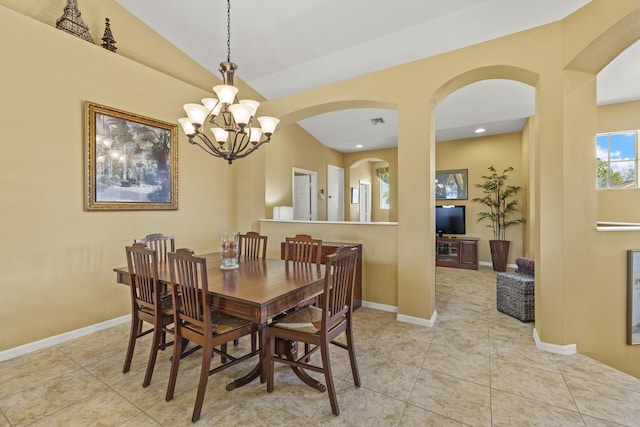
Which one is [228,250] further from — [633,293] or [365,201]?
[365,201]

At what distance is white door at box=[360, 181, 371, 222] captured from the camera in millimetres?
9438

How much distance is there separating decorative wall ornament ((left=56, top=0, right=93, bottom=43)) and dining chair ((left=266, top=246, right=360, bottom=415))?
3.58 m

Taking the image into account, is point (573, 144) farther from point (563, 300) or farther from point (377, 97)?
point (377, 97)

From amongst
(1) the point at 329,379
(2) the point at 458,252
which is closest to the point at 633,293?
(1) the point at 329,379

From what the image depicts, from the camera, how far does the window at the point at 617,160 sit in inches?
191

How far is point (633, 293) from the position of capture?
2.63 meters

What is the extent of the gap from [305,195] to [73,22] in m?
4.77

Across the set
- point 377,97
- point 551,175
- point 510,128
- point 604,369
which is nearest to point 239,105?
point 377,97

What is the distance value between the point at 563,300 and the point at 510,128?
4.41m

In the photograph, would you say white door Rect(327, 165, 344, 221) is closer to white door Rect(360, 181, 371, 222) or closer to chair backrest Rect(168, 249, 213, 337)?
white door Rect(360, 181, 371, 222)

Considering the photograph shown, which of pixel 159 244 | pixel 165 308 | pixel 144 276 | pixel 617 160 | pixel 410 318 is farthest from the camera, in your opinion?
pixel 617 160

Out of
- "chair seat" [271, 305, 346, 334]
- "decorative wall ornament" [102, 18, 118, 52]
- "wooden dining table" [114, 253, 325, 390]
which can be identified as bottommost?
"chair seat" [271, 305, 346, 334]

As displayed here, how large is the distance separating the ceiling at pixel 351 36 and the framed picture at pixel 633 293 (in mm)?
2282

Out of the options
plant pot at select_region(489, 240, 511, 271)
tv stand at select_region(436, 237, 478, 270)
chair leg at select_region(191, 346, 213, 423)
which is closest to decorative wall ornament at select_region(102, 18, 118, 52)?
chair leg at select_region(191, 346, 213, 423)
